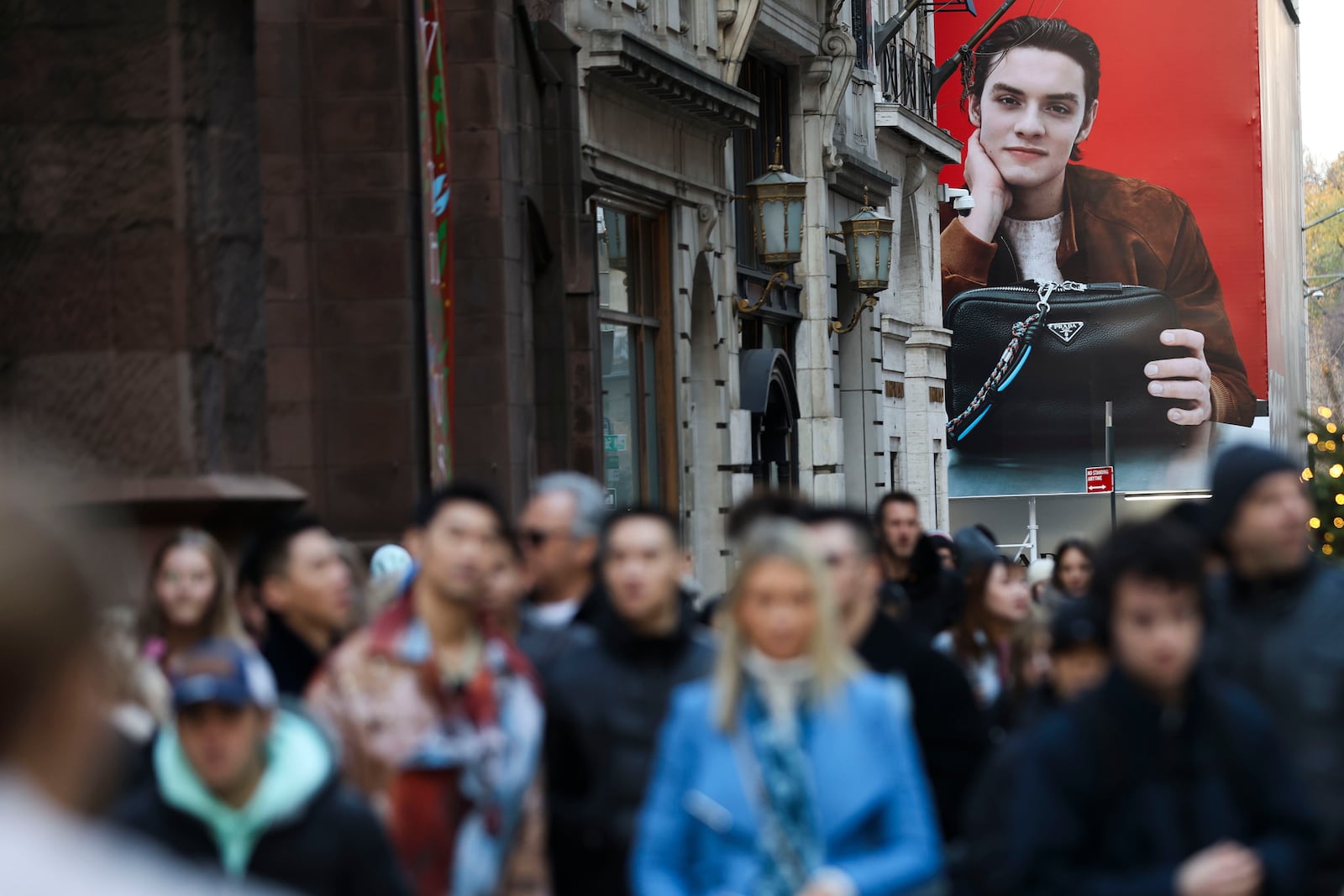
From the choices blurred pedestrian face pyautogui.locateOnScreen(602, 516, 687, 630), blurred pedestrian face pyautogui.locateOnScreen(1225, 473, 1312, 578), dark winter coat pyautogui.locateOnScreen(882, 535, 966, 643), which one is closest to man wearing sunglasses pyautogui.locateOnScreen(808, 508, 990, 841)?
blurred pedestrian face pyautogui.locateOnScreen(602, 516, 687, 630)

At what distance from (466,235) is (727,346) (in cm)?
1340

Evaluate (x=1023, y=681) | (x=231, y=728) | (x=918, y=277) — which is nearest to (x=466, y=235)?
(x=1023, y=681)

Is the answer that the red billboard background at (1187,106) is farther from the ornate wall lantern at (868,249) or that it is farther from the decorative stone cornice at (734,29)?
the decorative stone cornice at (734,29)

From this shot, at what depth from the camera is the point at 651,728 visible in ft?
17.5

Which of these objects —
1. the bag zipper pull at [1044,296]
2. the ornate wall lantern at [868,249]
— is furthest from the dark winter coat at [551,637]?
the bag zipper pull at [1044,296]

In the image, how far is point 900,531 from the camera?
981 cm

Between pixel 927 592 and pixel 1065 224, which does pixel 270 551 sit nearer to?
pixel 927 592

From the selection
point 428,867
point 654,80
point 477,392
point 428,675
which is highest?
point 654,80

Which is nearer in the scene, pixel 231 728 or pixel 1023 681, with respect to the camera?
pixel 231 728

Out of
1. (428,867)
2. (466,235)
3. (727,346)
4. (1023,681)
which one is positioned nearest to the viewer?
(428,867)

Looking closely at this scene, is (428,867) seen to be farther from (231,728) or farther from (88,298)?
(88,298)

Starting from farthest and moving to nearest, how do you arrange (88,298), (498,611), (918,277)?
(918,277)
(88,298)
(498,611)

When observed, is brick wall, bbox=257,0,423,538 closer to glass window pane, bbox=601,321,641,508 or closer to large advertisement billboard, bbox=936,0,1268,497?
glass window pane, bbox=601,321,641,508

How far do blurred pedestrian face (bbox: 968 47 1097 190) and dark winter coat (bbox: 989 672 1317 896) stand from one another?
157 feet
